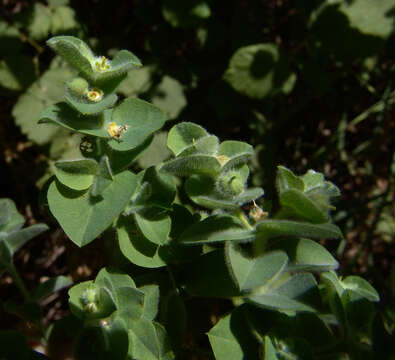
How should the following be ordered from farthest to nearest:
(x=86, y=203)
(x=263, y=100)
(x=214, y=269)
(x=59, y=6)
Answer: (x=263, y=100) → (x=59, y=6) → (x=214, y=269) → (x=86, y=203)

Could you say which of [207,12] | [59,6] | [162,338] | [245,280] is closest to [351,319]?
[245,280]

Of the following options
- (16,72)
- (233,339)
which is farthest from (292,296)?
(16,72)

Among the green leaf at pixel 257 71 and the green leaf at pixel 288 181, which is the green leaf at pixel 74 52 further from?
the green leaf at pixel 257 71

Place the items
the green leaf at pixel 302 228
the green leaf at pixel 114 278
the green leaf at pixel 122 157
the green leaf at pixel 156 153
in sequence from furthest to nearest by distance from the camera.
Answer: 1. the green leaf at pixel 156 153
2. the green leaf at pixel 122 157
3. the green leaf at pixel 114 278
4. the green leaf at pixel 302 228

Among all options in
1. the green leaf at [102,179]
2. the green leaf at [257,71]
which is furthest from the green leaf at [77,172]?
the green leaf at [257,71]

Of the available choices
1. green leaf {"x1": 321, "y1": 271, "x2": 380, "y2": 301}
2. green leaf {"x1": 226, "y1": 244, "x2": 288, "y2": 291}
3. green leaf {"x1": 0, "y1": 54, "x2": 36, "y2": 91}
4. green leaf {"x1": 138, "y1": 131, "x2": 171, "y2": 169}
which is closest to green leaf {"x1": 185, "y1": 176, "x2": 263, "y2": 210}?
green leaf {"x1": 226, "y1": 244, "x2": 288, "y2": 291}

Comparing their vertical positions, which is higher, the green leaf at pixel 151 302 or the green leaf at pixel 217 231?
the green leaf at pixel 217 231

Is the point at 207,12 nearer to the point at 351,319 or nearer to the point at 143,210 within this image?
the point at 143,210
